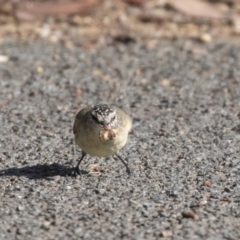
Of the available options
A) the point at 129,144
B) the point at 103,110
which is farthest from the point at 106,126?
the point at 129,144

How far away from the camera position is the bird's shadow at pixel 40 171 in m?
6.93

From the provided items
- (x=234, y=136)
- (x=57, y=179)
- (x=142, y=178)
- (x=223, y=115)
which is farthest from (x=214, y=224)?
(x=223, y=115)

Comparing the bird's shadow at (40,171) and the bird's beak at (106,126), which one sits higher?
the bird's beak at (106,126)

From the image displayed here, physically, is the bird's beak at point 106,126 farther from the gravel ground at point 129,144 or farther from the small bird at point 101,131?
the gravel ground at point 129,144

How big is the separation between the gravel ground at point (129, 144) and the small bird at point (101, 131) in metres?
0.28

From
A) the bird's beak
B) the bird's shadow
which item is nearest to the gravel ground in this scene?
the bird's shadow

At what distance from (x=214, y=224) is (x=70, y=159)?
1.96 m

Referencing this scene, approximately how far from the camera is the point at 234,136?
8016 mm

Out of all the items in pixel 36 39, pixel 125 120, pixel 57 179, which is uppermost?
pixel 125 120

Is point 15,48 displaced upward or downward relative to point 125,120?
downward

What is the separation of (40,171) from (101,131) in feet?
2.43

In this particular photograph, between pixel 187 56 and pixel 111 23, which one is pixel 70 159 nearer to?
pixel 187 56

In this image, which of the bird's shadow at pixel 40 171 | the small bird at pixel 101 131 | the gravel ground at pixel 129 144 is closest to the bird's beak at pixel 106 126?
the small bird at pixel 101 131

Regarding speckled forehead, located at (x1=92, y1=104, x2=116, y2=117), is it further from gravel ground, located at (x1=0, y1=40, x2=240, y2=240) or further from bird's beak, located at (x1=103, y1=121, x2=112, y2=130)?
gravel ground, located at (x1=0, y1=40, x2=240, y2=240)
